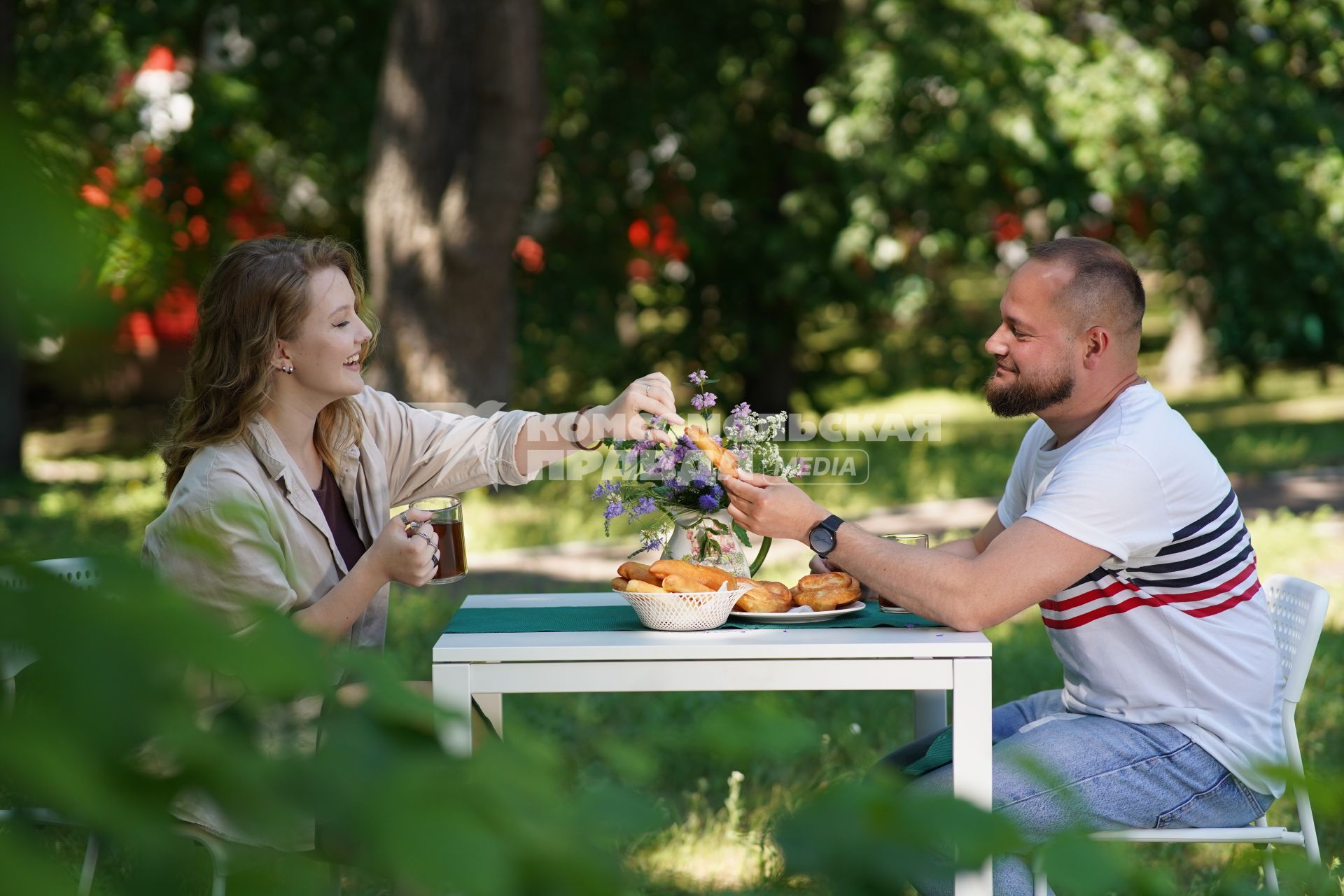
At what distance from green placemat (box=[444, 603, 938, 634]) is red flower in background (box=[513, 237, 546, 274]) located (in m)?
10.2

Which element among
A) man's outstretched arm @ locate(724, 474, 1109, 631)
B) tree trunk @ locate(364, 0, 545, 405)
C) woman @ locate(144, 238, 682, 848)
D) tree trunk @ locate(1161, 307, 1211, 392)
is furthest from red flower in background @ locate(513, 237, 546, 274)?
man's outstretched arm @ locate(724, 474, 1109, 631)

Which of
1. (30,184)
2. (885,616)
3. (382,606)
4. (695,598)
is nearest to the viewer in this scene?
(30,184)

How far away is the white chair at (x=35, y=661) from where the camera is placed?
522mm

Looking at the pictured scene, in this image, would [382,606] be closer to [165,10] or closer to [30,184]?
[30,184]

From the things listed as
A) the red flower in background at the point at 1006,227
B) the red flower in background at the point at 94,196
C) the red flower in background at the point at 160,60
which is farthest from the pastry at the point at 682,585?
the red flower in background at the point at 160,60

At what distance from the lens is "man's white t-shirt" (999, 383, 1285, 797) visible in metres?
2.81

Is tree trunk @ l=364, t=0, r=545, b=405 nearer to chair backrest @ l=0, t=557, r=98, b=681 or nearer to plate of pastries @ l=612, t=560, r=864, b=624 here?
plate of pastries @ l=612, t=560, r=864, b=624

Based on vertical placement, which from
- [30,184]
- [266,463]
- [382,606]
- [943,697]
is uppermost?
[30,184]

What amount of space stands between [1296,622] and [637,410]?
1538mm

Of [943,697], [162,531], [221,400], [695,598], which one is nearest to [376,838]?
[162,531]

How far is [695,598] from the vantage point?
2.77 metres

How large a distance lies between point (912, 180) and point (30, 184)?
11145mm

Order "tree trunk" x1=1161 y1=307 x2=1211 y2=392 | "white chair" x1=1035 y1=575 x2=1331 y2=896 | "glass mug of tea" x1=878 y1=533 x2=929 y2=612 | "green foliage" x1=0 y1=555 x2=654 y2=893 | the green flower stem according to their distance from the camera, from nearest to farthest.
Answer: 1. "green foliage" x1=0 y1=555 x2=654 y2=893
2. "white chair" x1=1035 y1=575 x2=1331 y2=896
3. "glass mug of tea" x1=878 y1=533 x2=929 y2=612
4. the green flower stem
5. "tree trunk" x1=1161 y1=307 x2=1211 y2=392

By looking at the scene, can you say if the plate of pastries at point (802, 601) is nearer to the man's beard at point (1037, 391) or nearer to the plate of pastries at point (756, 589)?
the plate of pastries at point (756, 589)
